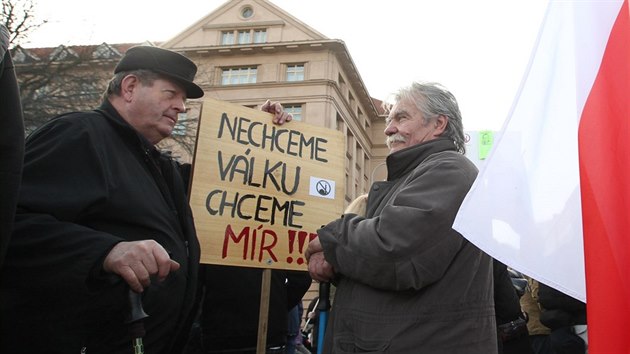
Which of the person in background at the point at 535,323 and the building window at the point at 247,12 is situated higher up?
the building window at the point at 247,12

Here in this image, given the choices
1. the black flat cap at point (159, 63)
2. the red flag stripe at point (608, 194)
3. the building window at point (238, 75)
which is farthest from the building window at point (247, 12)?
the red flag stripe at point (608, 194)

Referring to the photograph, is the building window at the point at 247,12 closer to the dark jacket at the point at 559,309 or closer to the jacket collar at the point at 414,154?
the dark jacket at the point at 559,309

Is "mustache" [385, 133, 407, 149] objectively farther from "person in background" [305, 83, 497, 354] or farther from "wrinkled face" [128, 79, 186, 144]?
"wrinkled face" [128, 79, 186, 144]

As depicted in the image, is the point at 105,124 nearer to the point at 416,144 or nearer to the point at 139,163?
the point at 139,163

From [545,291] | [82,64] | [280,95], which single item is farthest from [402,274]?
[280,95]

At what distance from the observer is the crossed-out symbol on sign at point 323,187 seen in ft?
11.0

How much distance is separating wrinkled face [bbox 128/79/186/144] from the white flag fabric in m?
1.52

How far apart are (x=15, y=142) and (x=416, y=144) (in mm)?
1738

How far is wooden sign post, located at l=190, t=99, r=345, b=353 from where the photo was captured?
290cm

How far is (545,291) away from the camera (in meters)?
3.69

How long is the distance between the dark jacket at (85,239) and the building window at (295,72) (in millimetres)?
31915

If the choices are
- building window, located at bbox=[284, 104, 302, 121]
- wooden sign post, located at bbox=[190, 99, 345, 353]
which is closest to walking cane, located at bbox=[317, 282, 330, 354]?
wooden sign post, located at bbox=[190, 99, 345, 353]

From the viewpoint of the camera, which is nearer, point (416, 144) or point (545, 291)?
point (416, 144)

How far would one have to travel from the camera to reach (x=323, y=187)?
11.1 feet
